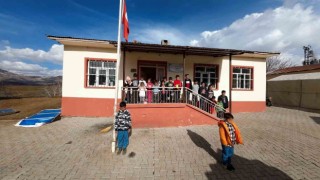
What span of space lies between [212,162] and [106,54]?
330 inches

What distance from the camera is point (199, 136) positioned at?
23.7ft

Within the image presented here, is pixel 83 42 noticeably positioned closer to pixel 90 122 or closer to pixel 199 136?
pixel 90 122

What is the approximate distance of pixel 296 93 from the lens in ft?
52.5

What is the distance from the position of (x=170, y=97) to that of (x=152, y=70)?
343 cm

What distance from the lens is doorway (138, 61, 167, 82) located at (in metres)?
11.8

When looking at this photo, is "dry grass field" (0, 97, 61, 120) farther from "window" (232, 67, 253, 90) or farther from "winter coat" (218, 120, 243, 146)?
"window" (232, 67, 253, 90)

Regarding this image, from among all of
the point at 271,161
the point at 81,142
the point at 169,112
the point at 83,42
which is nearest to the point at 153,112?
the point at 169,112

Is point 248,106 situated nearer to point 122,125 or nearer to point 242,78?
point 242,78

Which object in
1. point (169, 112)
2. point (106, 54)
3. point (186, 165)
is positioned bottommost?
point (186, 165)

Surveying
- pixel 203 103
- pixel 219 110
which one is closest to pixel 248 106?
pixel 219 110

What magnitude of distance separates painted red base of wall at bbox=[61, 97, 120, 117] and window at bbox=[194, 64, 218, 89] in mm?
5551

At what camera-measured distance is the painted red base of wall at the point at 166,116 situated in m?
8.41

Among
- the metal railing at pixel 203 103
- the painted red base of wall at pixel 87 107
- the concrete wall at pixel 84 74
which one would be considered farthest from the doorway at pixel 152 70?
the metal railing at pixel 203 103

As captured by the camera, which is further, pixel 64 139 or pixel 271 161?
pixel 64 139
